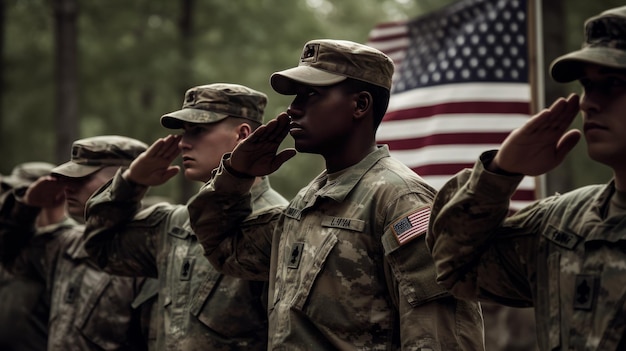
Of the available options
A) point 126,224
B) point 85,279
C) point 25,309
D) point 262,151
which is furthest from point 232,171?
point 25,309

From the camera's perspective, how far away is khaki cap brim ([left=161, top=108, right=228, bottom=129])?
18.6 feet

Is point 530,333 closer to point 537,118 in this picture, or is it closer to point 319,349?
point 319,349

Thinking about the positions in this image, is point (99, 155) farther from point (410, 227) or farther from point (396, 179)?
point (410, 227)

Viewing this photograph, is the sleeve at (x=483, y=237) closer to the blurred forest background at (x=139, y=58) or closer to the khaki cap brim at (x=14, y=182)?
the khaki cap brim at (x=14, y=182)

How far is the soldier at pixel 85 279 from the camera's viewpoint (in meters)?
6.93

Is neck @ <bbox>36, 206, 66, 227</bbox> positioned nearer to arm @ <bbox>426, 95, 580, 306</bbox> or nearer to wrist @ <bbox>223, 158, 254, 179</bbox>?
wrist @ <bbox>223, 158, 254, 179</bbox>

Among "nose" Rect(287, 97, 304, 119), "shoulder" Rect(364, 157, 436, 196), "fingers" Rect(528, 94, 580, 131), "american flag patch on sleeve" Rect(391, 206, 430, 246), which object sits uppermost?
"fingers" Rect(528, 94, 580, 131)

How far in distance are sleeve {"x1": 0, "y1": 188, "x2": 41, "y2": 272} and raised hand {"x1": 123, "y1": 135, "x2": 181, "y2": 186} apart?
222 centimetres

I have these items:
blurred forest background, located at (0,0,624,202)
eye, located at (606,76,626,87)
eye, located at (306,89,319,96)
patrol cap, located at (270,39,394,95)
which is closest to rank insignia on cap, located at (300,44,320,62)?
patrol cap, located at (270,39,394,95)

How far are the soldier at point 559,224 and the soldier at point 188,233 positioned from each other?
1.73m

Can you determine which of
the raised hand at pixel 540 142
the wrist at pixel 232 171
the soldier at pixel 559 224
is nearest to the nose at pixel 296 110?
the wrist at pixel 232 171

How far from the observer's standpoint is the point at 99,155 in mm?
6957

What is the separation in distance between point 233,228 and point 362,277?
1196 millimetres

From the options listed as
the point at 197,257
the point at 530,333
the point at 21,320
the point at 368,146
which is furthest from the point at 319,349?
the point at 530,333
